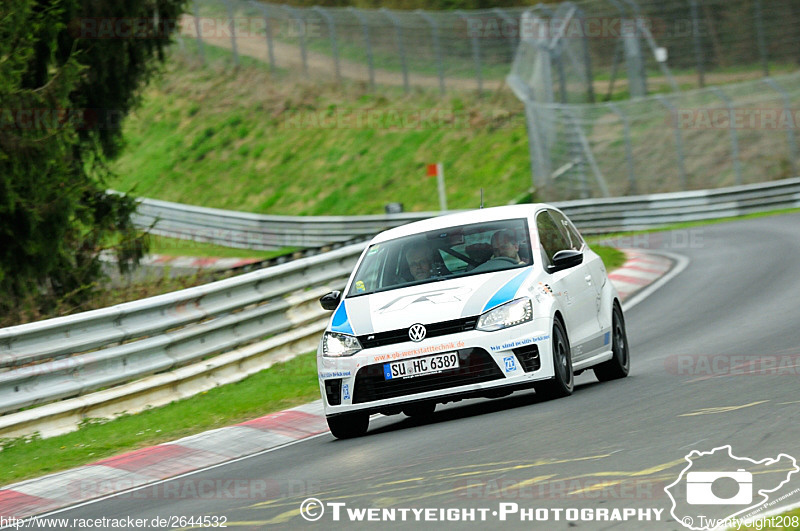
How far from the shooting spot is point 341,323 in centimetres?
953

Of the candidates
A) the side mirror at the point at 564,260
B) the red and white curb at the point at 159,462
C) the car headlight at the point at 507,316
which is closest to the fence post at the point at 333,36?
the red and white curb at the point at 159,462

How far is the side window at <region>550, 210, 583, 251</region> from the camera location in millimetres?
11133

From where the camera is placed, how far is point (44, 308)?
54.2ft

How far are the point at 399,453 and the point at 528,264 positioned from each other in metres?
2.26

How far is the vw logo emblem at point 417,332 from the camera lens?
29.8 feet

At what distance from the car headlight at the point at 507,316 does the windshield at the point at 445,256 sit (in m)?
0.66

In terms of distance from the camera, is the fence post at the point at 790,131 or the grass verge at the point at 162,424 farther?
the fence post at the point at 790,131

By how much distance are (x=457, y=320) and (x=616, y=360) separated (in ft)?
7.88

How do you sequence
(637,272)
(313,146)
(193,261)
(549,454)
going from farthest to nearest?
1. (313,146)
2. (193,261)
3. (637,272)
4. (549,454)

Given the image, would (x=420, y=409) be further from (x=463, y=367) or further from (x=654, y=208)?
(x=654, y=208)

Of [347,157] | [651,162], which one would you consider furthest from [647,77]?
[347,157]

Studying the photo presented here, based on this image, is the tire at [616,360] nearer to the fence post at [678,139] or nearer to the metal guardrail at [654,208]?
the metal guardrail at [654,208]

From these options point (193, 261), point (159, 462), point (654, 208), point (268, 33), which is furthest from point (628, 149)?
point (159, 462)

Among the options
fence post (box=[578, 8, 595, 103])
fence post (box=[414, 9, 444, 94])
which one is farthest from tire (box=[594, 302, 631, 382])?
fence post (box=[414, 9, 444, 94])
